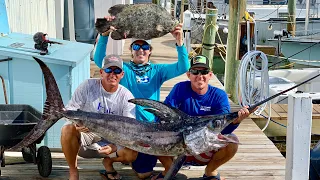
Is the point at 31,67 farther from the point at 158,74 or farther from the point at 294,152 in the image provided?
the point at 294,152

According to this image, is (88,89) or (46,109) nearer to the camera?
(46,109)

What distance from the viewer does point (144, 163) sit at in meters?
4.13

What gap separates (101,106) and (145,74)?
0.57 metres

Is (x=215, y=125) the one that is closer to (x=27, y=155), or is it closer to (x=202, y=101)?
(x=202, y=101)

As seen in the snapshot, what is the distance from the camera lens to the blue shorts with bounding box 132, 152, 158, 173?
412cm

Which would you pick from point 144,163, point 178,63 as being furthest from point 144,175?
point 178,63

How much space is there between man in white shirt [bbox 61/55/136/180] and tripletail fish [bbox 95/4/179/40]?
0.52 meters

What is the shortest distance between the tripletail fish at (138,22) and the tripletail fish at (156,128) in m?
1.04

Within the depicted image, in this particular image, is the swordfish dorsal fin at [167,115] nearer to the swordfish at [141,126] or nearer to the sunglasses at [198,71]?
the swordfish at [141,126]

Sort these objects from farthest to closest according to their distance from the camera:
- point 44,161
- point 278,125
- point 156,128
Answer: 1. point 278,125
2. point 44,161
3. point 156,128

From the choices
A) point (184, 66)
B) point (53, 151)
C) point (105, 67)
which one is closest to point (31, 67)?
point (53, 151)

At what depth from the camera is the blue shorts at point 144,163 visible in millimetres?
4117

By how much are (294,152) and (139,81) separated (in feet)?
4.71

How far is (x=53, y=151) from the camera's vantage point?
187 inches
